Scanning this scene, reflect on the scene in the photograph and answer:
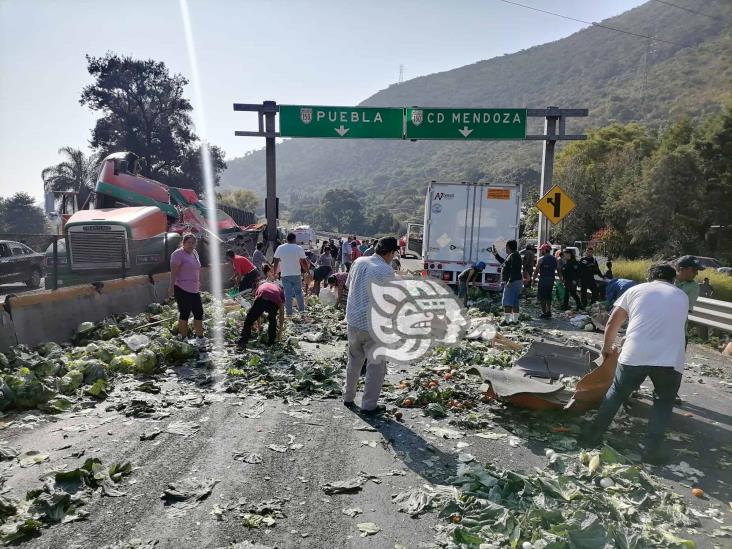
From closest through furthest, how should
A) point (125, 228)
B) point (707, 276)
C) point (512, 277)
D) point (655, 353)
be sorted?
point (655, 353)
point (512, 277)
point (125, 228)
point (707, 276)

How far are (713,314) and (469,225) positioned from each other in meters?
6.50

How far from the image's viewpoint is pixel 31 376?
600 cm

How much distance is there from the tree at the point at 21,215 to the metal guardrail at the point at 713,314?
5695 centimetres

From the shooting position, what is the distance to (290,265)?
11.2 meters

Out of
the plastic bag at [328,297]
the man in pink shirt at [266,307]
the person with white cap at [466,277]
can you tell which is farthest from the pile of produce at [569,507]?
the plastic bag at [328,297]

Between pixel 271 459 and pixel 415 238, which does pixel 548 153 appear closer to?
pixel 415 238

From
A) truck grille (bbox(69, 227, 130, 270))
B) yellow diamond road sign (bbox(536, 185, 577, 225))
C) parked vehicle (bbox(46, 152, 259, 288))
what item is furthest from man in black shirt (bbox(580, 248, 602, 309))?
truck grille (bbox(69, 227, 130, 270))

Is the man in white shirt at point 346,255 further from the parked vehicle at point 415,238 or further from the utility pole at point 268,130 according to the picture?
the parked vehicle at point 415,238

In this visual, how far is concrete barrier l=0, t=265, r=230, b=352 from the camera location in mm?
7133

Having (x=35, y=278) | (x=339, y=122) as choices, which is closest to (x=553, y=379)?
(x=339, y=122)

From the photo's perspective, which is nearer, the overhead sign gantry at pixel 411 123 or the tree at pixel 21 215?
the overhead sign gantry at pixel 411 123

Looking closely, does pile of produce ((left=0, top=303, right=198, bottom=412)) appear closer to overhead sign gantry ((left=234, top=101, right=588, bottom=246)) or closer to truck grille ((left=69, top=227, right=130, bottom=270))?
truck grille ((left=69, top=227, right=130, bottom=270))

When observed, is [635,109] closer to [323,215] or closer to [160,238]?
[323,215]

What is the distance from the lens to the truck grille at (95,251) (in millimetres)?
12875
